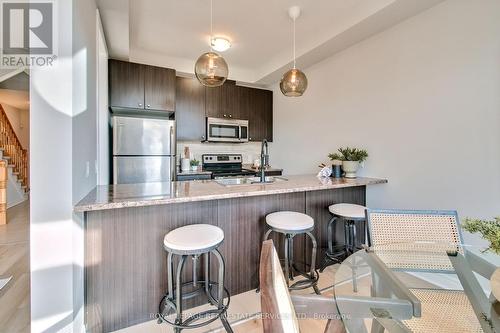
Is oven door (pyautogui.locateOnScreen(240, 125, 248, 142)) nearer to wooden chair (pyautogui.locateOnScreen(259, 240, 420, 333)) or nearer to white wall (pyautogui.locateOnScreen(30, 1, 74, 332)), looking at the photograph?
white wall (pyautogui.locateOnScreen(30, 1, 74, 332))

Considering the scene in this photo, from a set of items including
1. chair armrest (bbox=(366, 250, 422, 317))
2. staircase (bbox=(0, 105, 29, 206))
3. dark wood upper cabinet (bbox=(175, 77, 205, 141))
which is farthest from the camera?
staircase (bbox=(0, 105, 29, 206))

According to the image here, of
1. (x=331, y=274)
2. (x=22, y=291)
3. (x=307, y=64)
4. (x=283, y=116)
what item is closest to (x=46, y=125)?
(x=22, y=291)

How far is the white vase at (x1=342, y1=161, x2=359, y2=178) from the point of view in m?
2.67

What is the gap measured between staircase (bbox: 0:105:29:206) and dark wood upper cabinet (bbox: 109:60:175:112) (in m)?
4.49

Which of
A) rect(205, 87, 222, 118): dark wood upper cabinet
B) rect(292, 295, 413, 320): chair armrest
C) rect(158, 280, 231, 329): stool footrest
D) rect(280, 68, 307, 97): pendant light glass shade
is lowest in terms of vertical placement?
rect(158, 280, 231, 329): stool footrest

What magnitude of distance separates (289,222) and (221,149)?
2.87 meters

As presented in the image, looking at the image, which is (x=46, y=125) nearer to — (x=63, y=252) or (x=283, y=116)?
(x=63, y=252)

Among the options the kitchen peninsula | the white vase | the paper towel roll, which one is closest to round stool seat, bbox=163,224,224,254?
the kitchen peninsula

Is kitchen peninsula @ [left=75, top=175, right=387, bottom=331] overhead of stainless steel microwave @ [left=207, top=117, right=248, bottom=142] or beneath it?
beneath

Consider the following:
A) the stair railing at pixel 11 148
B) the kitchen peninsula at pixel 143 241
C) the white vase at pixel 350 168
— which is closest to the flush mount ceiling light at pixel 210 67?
the kitchen peninsula at pixel 143 241

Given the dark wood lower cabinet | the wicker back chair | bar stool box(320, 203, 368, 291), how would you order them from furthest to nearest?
bar stool box(320, 203, 368, 291)
the dark wood lower cabinet
the wicker back chair

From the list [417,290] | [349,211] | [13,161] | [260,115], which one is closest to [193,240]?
[417,290]

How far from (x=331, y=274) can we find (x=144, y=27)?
3.53 m

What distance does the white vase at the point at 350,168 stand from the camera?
2.67 m
